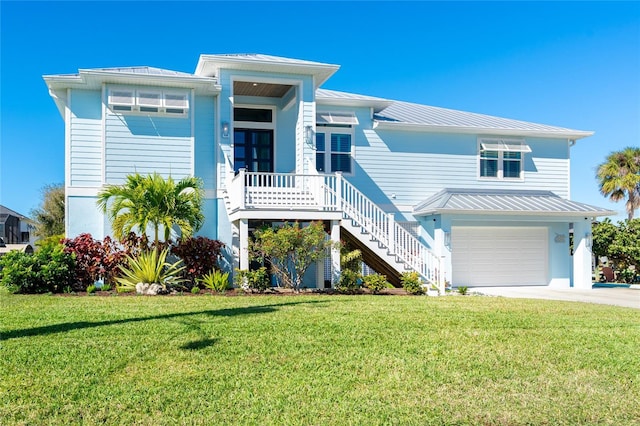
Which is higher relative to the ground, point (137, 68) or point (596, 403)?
point (137, 68)

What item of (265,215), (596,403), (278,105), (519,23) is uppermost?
(519,23)

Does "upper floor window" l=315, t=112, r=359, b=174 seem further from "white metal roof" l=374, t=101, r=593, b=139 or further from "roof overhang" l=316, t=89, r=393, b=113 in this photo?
"white metal roof" l=374, t=101, r=593, b=139

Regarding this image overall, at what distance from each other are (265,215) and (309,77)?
16.1 feet

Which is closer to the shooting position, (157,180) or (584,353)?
(584,353)

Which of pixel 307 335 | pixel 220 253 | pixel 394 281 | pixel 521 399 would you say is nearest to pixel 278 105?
pixel 220 253

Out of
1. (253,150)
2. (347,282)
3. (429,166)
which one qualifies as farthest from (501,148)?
(347,282)

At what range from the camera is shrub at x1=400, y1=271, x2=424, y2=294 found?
1508 centimetres

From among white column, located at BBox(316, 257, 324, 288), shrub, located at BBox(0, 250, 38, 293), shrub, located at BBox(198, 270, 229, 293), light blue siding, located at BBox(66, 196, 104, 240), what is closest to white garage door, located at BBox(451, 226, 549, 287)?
white column, located at BBox(316, 257, 324, 288)

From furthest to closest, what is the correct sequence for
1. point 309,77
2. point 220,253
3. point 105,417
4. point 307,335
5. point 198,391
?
point 309,77
point 220,253
point 307,335
point 198,391
point 105,417

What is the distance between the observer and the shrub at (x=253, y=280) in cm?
1437

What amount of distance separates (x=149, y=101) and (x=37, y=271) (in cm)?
553

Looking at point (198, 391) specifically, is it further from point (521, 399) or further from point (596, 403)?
point (596, 403)

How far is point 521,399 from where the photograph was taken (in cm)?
575

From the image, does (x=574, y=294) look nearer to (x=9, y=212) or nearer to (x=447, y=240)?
(x=447, y=240)
